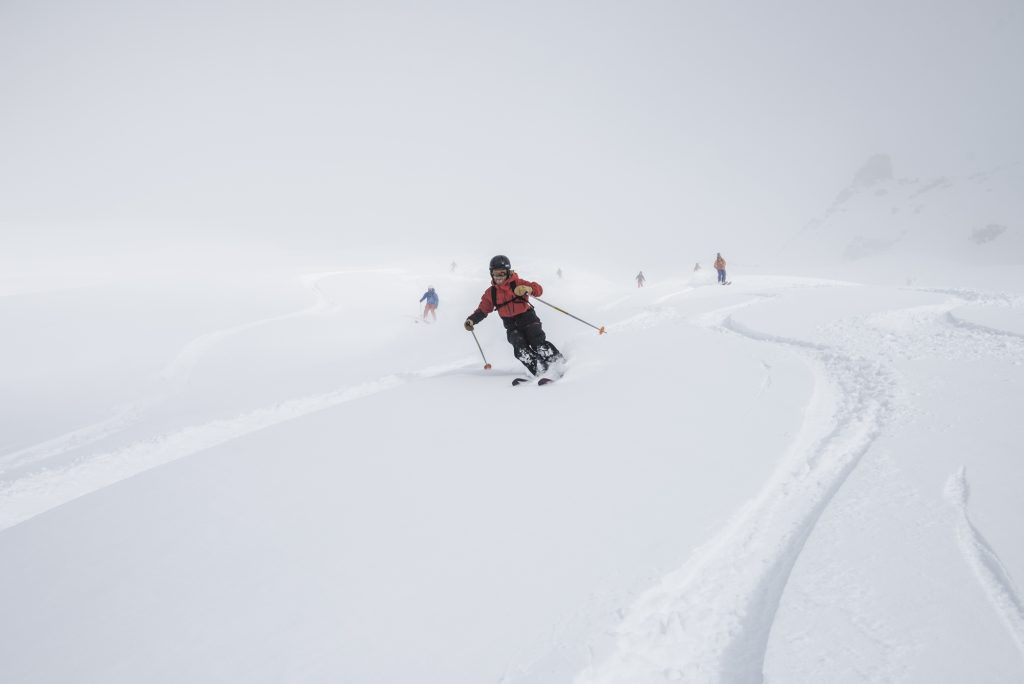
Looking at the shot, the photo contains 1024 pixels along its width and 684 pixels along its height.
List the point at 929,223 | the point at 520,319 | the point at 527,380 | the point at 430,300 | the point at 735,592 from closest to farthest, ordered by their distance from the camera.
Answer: the point at 735,592 → the point at 527,380 → the point at 520,319 → the point at 430,300 → the point at 929,223

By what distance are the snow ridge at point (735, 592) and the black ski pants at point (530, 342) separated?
Answer: 3824 millimetres

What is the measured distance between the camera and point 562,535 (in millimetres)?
2377

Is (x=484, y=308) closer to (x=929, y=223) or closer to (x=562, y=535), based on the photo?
(x=562, y=535)

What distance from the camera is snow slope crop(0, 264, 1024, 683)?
1694 mm

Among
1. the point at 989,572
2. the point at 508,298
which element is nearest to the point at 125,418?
the point at 508,298

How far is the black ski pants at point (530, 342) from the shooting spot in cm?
666

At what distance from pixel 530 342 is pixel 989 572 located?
17.2 feet

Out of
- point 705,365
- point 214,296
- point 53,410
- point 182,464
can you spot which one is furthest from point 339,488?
point 214,296

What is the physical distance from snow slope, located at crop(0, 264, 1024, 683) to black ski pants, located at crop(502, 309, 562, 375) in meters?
0.87

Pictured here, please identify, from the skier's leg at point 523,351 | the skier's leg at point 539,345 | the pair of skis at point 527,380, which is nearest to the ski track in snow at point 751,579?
the pair of skis at point 527,380

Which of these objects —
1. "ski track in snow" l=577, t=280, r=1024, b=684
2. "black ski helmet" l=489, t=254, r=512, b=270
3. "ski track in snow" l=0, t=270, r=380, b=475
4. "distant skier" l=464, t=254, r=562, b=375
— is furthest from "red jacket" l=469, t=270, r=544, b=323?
"ski track in snow" l=0, t=270, r=380, b=475

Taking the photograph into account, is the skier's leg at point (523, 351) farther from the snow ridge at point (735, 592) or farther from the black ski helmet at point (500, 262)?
the snow ridge at point (735, 592)

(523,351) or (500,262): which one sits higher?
(500,262)

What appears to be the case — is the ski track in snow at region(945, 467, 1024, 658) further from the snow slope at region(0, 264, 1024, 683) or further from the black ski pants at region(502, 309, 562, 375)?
the black ski pants at region(502, 309, 562, 375)
